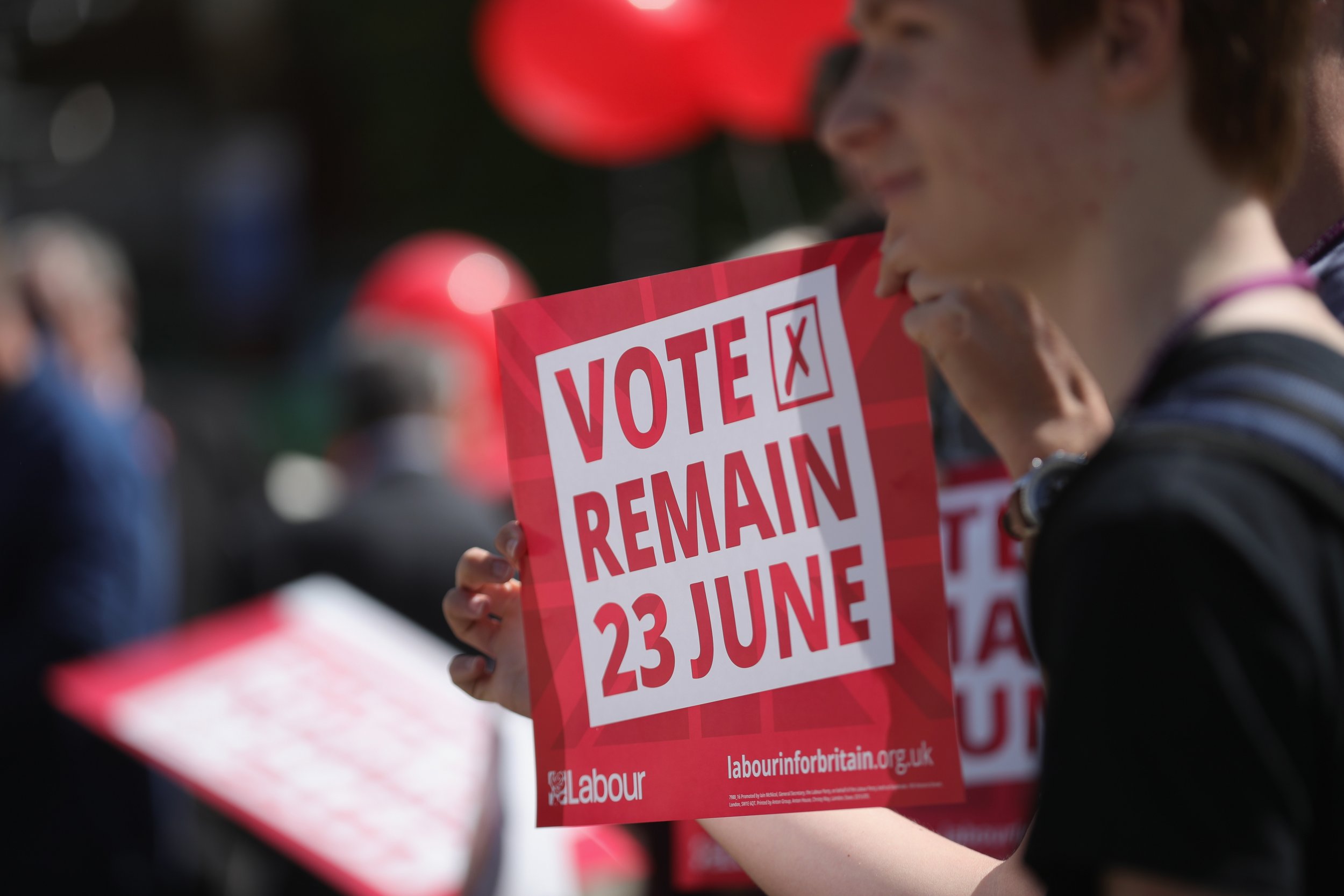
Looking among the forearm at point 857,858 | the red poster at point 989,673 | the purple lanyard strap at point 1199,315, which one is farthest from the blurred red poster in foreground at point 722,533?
the red poster at point 989,673

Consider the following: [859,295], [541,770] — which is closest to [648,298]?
[859,295]

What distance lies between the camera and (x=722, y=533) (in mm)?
1013

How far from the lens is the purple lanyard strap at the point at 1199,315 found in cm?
76

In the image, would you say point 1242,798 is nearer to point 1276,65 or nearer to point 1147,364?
point 1147,364

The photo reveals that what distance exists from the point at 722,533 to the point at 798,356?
0.47 ft

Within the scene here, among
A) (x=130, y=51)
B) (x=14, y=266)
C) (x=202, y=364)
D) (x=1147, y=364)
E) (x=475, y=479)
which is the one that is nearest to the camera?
(x=1147, y=364)

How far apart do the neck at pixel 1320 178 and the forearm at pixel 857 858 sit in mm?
553

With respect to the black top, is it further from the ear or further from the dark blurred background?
the dark blurred background

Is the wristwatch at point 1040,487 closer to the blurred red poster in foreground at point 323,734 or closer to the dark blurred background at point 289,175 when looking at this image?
the blurred red poster in foreground at point 323,734

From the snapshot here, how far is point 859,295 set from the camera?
1008 mm

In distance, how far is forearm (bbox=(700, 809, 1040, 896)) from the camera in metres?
1.03

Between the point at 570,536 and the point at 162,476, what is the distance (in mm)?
3447

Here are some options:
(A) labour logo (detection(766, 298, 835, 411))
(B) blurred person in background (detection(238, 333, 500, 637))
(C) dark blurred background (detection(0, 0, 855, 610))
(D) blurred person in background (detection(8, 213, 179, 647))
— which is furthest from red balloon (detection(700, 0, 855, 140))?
(C) dark blurred background (detection(0, 0, 855, 610))

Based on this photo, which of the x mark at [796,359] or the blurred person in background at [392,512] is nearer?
the x mark at [796,359]
